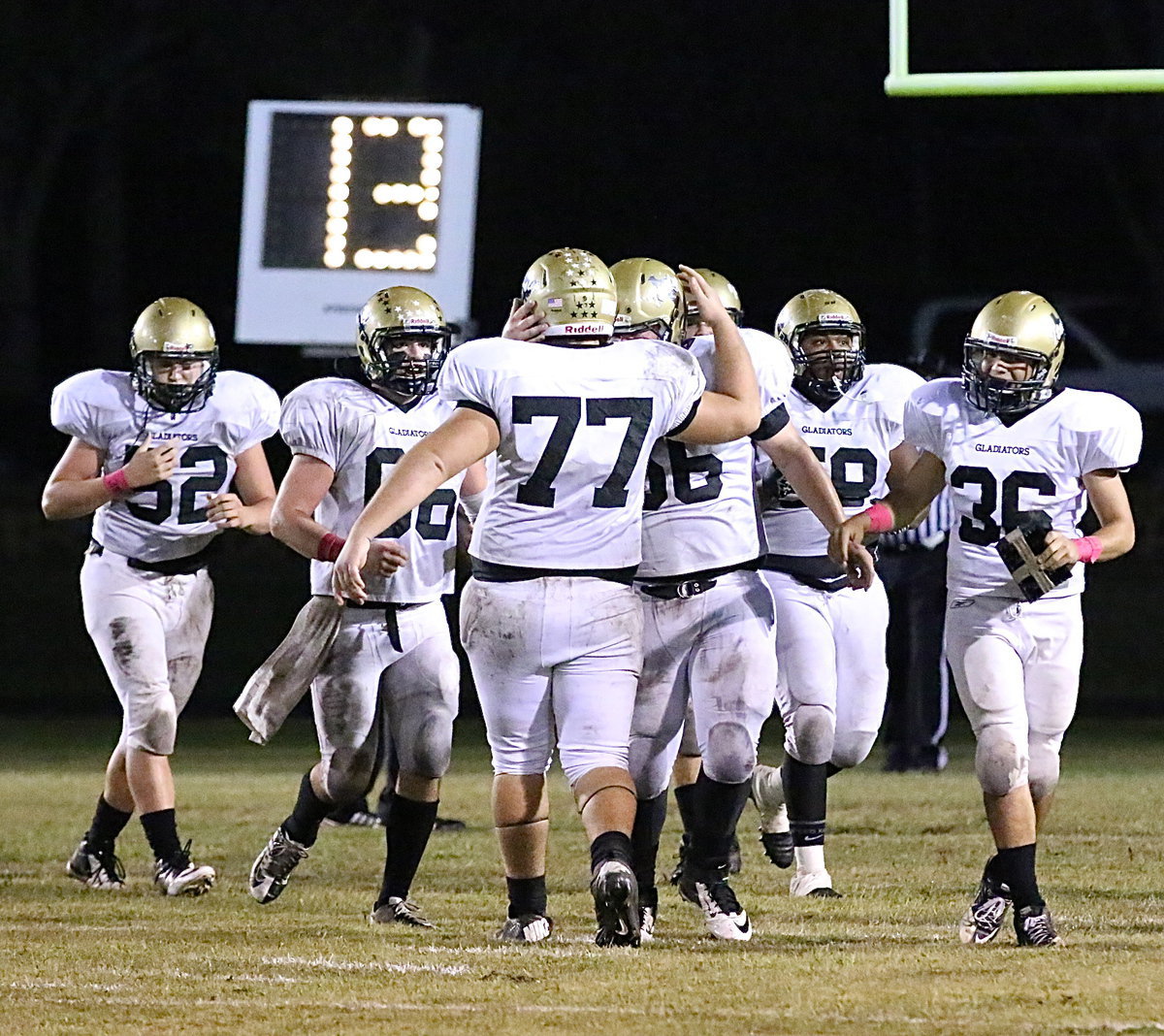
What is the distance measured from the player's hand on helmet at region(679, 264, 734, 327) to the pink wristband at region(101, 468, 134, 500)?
6.34 feet

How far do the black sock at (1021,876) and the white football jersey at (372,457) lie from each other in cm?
165

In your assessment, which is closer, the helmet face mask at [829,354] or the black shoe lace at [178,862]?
the black shoe lace at [178,862]

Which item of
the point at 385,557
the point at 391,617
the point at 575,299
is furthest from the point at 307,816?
the point at 575,299

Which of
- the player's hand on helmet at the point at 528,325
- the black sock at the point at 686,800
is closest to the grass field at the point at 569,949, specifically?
the black sock at the point at 686,800

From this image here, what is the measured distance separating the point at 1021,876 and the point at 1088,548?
0.80 meters

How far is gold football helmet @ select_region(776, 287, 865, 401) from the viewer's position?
7137 millimetres

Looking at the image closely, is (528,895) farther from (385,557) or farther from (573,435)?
(573,435)

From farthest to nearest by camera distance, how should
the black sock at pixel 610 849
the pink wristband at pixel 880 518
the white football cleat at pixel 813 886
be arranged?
1. the white football cleat at pixel 813 886
2. the pink wristband at pixel 880 518
3. the black sock at pixel 610 849

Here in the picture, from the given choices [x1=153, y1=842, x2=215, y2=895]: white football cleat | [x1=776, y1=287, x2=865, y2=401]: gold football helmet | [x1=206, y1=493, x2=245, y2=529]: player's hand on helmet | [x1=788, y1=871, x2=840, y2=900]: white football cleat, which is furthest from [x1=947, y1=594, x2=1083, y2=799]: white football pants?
[x1=153, y1=842, x2=215, y2=895]: white football cleat

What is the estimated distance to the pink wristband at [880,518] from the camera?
616 cm

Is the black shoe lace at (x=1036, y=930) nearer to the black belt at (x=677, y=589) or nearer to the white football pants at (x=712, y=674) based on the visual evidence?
the white football pants at (x=712, y=674)

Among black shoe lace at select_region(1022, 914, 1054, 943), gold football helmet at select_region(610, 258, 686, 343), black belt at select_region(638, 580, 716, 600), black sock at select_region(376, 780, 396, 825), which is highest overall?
gold football helmet at select_region(610, 258, 686, 343)

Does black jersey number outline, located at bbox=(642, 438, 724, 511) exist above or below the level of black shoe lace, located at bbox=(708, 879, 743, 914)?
above

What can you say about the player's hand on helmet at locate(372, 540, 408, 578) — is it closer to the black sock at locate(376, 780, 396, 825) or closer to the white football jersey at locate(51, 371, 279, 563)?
the white football jersey at locate(51, 371, 279, 563)
